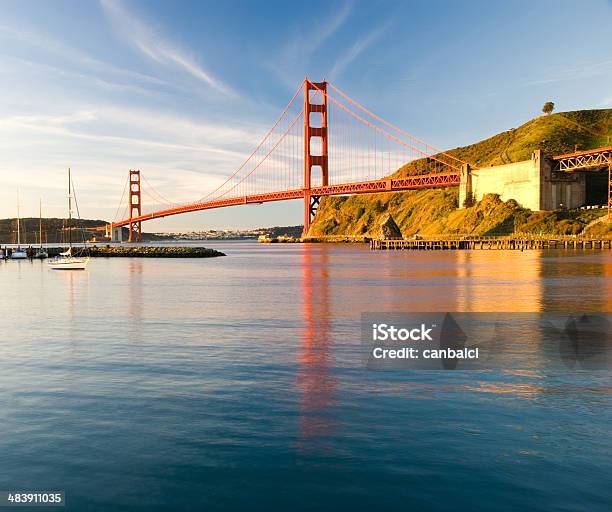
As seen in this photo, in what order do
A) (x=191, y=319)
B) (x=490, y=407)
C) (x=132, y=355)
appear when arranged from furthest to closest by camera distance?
Answer: 1. (x=191, y=319)
2. (x=132, y=355)
3. (x=490, y=407)

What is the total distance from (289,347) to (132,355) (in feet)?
13.9

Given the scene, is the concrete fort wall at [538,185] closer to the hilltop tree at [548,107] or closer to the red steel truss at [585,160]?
the red steel truss at [585,160]

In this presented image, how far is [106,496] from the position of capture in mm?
7176

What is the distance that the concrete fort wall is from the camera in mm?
109438

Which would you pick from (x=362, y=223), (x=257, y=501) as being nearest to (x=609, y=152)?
(x=362, y=223)

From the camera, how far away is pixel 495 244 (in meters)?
102

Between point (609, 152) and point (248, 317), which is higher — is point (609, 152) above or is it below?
above

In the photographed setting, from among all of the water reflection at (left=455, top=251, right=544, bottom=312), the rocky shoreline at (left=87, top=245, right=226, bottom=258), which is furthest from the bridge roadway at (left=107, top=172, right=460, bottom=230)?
the water reflection at (left=455, top=251, right=544, bottom=312)

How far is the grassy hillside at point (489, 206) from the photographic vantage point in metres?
108

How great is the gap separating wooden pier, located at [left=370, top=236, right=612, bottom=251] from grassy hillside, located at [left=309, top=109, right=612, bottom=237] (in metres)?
5.28

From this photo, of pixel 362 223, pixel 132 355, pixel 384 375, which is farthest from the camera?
pixel 362 223

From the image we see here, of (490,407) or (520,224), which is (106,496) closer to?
(490,407)

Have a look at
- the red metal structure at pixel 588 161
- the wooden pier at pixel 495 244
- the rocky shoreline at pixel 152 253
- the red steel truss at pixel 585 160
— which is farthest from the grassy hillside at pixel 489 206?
the rocky shoreline at pixel 152 253

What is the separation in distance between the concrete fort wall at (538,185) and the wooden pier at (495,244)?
11.4 metres
